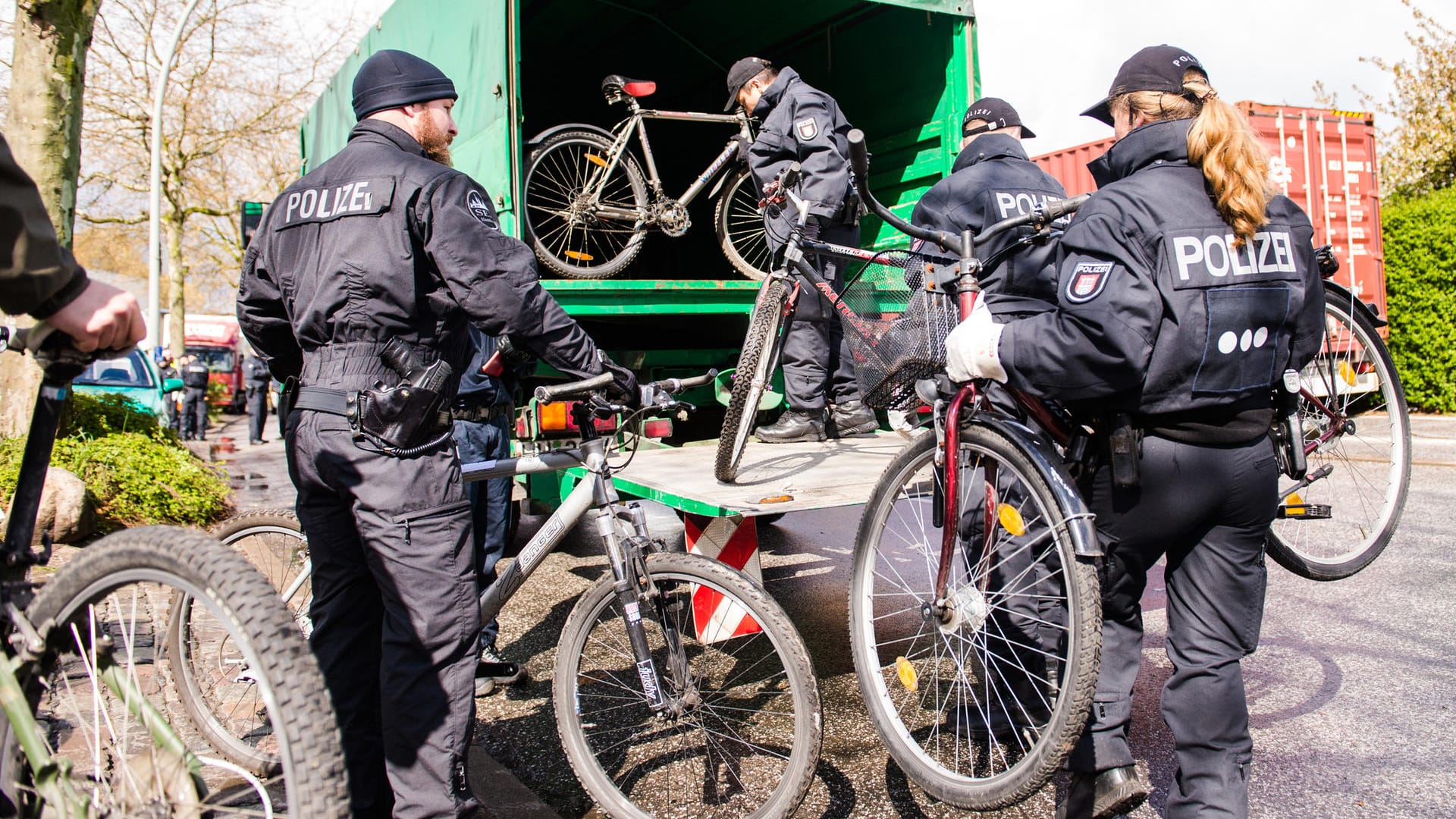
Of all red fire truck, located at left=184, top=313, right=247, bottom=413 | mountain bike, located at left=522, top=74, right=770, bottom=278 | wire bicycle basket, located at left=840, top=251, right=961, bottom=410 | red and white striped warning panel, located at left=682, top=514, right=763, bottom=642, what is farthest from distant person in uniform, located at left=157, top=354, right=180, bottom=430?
wire bicycle basket, located at left=840, top=251, right=961, bottom=410

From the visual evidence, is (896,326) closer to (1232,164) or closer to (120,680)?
(1232,164)

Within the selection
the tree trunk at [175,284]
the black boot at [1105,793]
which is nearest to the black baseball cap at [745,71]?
the black boot at [1105,793]

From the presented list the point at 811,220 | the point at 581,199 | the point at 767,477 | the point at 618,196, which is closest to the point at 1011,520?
the point at 767,477

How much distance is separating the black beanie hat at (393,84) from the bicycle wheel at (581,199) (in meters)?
3.08

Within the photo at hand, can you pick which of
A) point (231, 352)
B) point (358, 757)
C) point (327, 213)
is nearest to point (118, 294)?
point (327, 213)

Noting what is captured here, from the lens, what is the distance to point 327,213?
2594 mm

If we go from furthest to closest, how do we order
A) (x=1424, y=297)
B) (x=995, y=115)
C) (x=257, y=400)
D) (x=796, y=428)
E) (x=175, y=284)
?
(x=175, y=284) → (x=257, y=400) → (x=1424, y=297) → (x=796, y=428) → (x=995, y=115)

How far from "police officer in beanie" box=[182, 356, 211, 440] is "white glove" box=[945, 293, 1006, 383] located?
62.6ft

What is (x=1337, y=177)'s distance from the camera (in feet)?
42.0

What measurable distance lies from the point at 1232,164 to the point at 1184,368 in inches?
18.9

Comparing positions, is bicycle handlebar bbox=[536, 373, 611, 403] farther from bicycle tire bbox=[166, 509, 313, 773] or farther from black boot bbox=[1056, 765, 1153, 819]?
black boot bbox=[1056, 765, 1153, 819]

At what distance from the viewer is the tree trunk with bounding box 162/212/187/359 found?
27.0 metres

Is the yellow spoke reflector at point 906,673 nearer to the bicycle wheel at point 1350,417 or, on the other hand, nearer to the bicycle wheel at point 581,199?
the bicycle wheel at point 1350,417

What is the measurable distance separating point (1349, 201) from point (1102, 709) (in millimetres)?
12946
